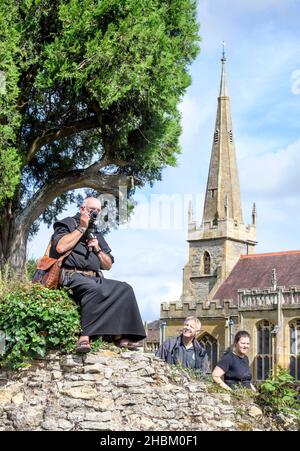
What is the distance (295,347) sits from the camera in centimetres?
4572

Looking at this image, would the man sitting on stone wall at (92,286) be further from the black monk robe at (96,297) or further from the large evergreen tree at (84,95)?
the large evergreen tree at (84,95)

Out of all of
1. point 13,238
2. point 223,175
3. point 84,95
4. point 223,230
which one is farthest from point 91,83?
point 223,175

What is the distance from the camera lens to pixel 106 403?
30.6 feet

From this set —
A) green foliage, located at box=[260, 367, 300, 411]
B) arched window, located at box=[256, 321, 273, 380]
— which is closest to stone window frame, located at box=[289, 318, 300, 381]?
arched window, located at box=[256, 321, 273, 380]

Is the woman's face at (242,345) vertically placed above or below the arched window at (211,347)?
below

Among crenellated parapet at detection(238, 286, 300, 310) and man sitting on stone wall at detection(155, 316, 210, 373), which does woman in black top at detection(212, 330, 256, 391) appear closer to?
man sitting on stone wall at detection(155, 316, 210, 373)

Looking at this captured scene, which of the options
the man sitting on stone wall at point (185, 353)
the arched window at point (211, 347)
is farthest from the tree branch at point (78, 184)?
the arched window at point (211, 347)

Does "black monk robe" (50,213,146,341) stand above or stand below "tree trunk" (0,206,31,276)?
below

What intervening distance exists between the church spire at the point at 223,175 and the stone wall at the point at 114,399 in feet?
177

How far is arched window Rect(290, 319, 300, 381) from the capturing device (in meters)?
45.6

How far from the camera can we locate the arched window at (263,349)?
154ft

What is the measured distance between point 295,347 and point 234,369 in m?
36.4

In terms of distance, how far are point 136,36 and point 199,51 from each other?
114 inches

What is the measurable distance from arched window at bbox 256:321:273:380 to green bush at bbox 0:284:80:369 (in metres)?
38.3
